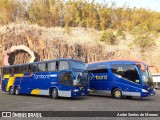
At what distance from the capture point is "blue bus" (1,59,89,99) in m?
16.2

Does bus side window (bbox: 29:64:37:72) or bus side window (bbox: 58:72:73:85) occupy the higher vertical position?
bus side window (bbox: 29:64:37:72)

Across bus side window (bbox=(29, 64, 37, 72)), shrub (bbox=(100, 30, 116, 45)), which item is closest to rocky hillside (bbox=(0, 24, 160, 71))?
shrub (bbox=(100, 30, 116, 45))

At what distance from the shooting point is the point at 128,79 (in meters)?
16.8

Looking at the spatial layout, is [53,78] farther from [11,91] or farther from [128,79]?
[11,91]

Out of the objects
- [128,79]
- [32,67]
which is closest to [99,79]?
[128,79]

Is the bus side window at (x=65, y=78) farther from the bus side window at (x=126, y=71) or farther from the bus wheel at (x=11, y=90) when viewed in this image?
the bus wheel at (x=11, y=90)

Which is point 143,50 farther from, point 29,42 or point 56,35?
point 29,42

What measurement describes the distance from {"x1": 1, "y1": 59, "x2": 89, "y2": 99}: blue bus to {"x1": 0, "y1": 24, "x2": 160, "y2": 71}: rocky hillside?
13.0 metres

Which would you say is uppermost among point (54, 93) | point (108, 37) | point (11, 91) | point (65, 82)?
point (108, 37)


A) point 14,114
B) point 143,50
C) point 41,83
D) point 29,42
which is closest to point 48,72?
point 41,83

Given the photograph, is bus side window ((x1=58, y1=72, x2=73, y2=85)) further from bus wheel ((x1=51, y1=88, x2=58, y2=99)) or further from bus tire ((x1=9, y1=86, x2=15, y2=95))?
bus tire ((x1=9, y1=86, x2=15, y2=95))

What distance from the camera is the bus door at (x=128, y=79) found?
639 inches

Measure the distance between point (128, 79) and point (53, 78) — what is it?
5274mm

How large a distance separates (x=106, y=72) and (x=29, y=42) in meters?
19.3
